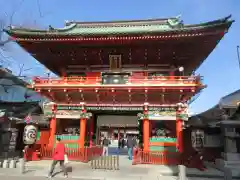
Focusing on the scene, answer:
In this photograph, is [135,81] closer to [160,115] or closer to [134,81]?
[134,81]

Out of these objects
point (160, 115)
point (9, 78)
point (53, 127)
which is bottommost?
point (53, 127)

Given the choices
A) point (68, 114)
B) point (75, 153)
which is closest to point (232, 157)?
point (75, 153)

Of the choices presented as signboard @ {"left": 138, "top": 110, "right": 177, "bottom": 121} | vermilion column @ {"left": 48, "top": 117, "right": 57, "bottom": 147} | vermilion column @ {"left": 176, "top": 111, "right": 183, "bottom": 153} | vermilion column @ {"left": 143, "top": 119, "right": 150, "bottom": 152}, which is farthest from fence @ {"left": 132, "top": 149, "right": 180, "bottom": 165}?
vermilion column @ {"left": 48, "top": 117, "right": 57, "bottom": 147}

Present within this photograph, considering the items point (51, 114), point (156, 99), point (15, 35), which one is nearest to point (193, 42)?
point (156, 99)

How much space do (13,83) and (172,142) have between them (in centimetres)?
2552

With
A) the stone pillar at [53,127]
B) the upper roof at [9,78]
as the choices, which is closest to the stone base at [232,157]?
the stone pillar at [53,127]

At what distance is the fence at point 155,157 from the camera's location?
15172 millimetres

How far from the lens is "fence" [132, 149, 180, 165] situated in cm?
1517

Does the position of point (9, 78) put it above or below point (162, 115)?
above

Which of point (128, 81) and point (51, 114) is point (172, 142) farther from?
point (51, 114)

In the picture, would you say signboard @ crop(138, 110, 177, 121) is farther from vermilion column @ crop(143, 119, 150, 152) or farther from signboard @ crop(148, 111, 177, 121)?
vermilion column @ crop(143, 119, 150, 152)

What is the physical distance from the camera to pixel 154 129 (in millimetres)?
17047

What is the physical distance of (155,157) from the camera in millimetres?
15344

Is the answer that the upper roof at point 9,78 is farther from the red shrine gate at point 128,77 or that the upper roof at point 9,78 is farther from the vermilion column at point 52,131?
the vermilion column at point 52,131
